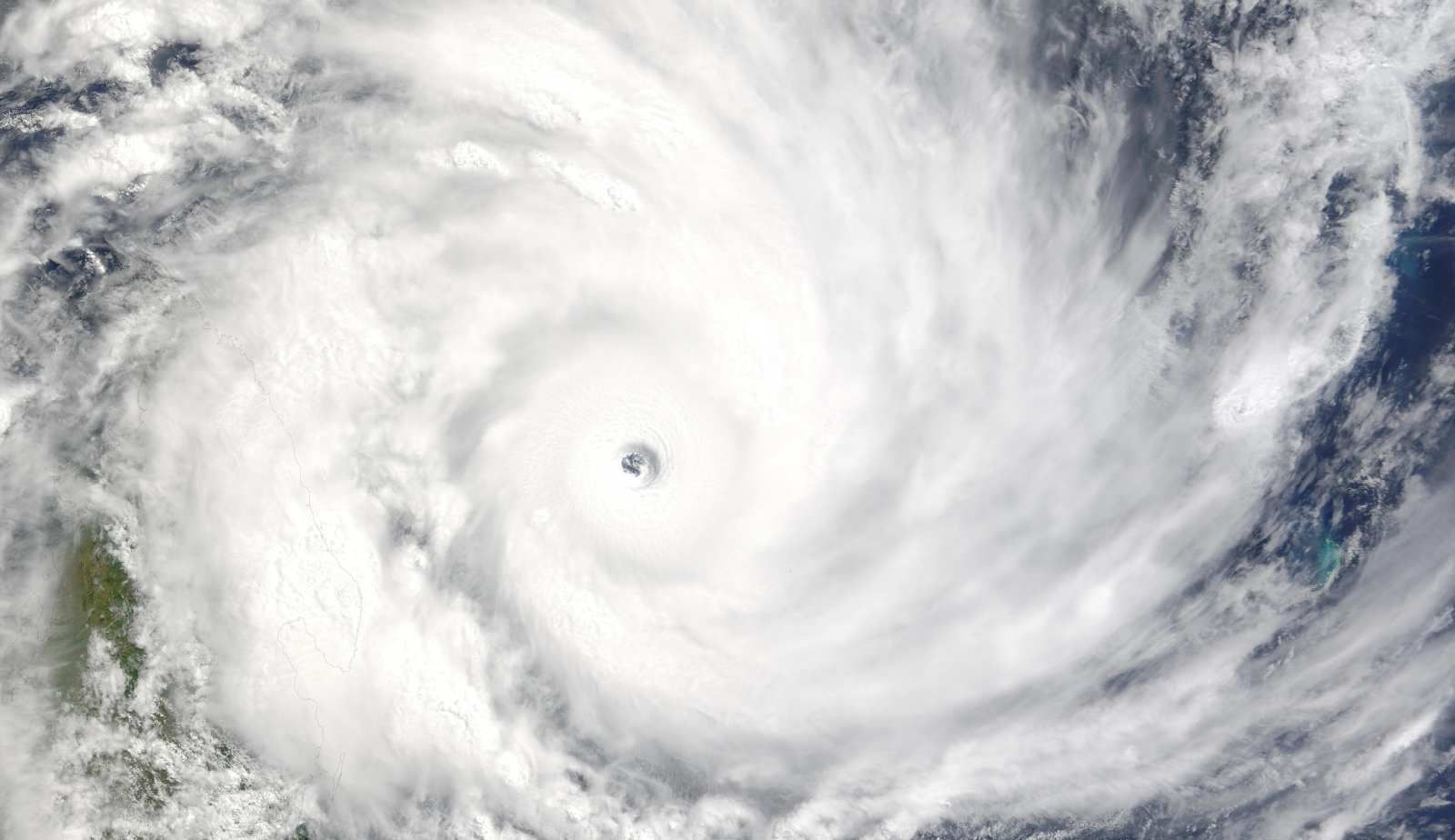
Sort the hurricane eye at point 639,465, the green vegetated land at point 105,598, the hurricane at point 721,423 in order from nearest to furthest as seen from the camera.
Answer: the hurricane at point 721,423 < the hurricane eye at point 639,465 < the green vegetated land at point 105,598

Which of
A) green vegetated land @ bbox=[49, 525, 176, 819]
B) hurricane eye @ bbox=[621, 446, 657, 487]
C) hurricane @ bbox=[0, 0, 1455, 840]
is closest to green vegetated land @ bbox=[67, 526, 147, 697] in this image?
green vegetated land @ bbox=[49, 525, 176, 819]

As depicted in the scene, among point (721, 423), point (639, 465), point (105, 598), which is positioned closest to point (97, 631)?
point (105, 598)

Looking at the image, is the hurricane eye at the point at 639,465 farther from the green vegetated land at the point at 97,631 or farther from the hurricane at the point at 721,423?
the green vegetated land at the point at 97,631

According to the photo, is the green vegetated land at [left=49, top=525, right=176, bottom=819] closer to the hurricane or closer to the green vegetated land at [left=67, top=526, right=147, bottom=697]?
the green vegetated land at [left=67, top=526, right=147, bottom=697]

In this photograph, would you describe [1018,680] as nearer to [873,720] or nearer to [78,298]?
[873,720]

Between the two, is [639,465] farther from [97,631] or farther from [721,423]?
[97,631]

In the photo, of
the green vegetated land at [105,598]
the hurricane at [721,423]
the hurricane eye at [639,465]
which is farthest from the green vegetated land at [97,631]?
the hurricane eye at [639,465]

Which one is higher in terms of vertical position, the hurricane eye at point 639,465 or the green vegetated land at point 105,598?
the hurricane eye at point 639,465

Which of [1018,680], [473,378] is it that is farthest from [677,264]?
[1018,680]
